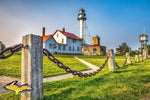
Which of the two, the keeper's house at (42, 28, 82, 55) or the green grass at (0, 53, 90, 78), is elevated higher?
the keeper's house at (42, 28, 82, 55)

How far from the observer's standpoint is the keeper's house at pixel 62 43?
2918cm

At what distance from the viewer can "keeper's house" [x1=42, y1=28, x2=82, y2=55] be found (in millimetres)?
29178

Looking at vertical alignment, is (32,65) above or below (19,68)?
above

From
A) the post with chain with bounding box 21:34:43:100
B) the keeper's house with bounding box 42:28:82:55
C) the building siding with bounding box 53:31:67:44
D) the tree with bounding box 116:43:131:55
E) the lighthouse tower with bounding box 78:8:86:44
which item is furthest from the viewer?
the tree with bounding box 116:43:131:55

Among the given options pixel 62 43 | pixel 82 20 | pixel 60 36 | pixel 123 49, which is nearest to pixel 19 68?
pixel 62 43

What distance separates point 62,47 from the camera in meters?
32.4

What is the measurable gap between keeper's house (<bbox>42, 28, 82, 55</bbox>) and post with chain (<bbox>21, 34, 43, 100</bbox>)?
26.2 meters

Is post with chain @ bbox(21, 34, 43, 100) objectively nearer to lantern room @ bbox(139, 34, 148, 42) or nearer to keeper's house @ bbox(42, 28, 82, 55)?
keeper's house @ bbox(42, 28, 82, 55)

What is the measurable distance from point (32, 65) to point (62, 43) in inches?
1246

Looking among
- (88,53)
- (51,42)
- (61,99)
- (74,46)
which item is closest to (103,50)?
(88,53)

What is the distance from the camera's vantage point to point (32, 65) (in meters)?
2.04

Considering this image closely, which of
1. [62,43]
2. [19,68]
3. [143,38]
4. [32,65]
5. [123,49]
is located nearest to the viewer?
A: [32,65]

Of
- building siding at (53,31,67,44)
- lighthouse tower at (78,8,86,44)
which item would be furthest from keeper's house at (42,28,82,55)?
lighthouse tower at (78,8,86,44)

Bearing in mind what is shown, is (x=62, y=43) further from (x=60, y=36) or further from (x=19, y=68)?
(x=19, y=68)
